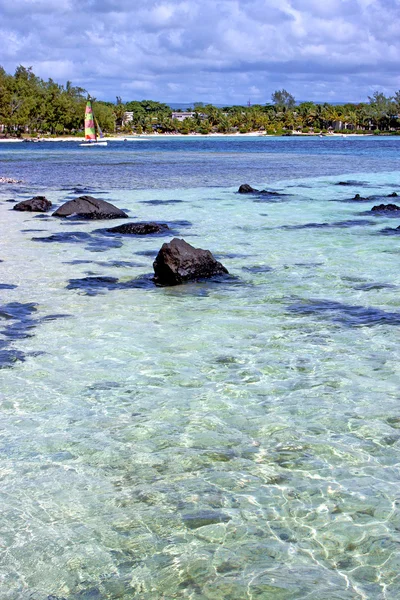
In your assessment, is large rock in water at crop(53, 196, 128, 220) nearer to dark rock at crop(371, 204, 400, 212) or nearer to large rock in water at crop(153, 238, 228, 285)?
dark rock at crop(371, 204, 400, 212)

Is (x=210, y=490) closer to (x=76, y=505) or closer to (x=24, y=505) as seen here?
(x=76, y=505)

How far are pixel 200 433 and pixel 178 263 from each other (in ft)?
20.7

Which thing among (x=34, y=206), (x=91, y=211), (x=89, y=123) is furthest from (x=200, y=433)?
(x=89, y=123)

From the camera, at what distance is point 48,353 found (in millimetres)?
8836

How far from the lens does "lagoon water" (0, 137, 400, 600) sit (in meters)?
4.67

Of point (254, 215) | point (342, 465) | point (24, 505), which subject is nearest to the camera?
point (24, 505)

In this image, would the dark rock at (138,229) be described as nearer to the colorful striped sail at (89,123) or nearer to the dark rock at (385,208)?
the dark rock at (385,208)

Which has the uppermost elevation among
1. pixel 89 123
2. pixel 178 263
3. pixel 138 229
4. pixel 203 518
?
pixel 89 123

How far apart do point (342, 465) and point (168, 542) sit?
5.91 feet

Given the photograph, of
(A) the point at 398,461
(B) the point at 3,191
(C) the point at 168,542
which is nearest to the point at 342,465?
(A) the point at 398,461

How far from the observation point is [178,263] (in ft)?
41.3

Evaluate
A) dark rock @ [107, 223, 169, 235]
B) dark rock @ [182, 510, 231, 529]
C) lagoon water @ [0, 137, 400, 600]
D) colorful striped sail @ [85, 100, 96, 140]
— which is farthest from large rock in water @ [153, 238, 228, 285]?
colorful striped sail @ [85, 100, 96, 140]

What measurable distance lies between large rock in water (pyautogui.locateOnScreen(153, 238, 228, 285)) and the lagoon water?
0.33 meters

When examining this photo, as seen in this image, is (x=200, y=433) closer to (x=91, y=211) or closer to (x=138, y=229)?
(x=138, y=229)
